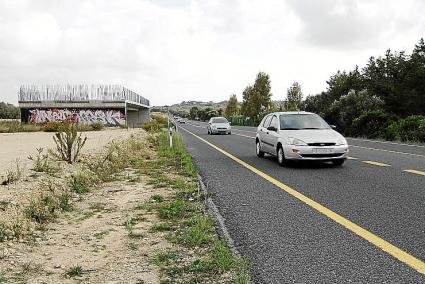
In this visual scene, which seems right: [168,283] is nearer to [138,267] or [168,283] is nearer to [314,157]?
[138,267]

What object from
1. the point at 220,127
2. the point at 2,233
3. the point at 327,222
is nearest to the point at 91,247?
the point at 2,233

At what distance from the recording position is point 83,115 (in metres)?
53.8

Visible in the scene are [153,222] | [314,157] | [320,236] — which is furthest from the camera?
[314,157]

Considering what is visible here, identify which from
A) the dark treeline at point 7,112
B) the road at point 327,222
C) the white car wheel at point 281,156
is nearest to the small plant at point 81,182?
the road at point 327,222

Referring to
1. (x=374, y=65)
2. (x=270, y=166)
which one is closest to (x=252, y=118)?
(x=374, y=65)

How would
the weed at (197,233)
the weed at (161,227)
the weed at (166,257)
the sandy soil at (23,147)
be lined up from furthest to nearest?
the sandy soil at (23,147)
the weed at (161,227)
the weed at (197,233)
the weed at (166,257)

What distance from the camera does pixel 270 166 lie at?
1219 centimetres

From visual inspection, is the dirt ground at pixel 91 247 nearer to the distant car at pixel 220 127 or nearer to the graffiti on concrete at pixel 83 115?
the distant car at pixel 220 127

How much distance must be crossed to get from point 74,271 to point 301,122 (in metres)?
9.75

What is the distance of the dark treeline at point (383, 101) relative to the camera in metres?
25.9

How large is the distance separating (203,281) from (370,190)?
5.26 m

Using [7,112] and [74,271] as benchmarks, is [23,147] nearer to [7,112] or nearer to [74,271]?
[74,271]

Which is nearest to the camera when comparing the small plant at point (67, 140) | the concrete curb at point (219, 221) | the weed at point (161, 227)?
the concrete curb at point (219, 221)

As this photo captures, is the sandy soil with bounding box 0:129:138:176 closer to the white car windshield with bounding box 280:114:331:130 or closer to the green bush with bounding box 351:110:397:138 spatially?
the white car windshield with bounding box 280:114:331:130
